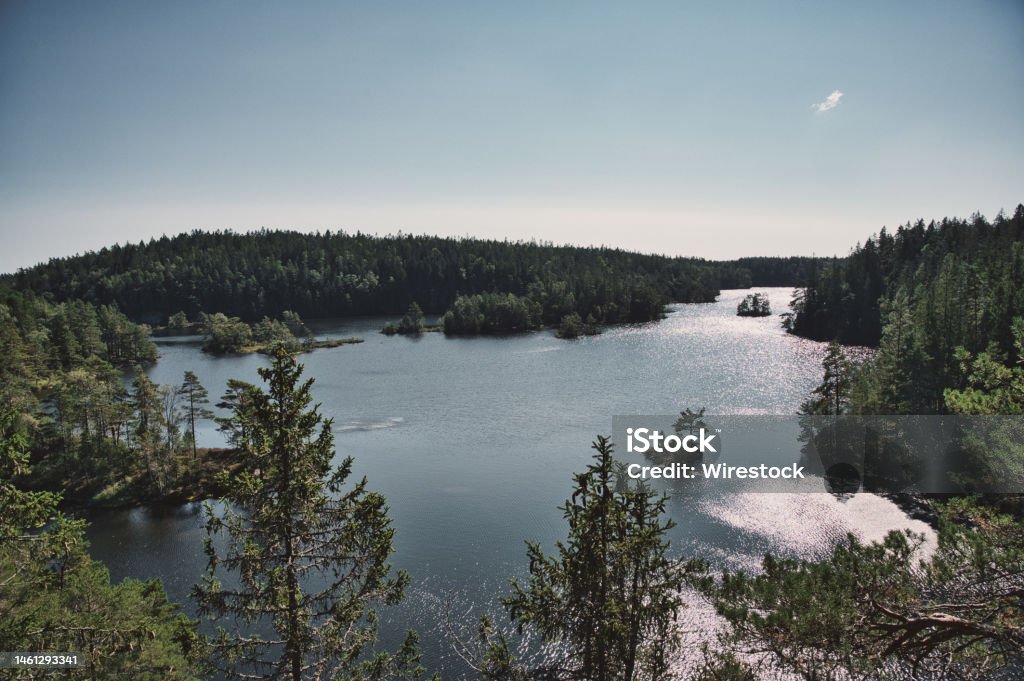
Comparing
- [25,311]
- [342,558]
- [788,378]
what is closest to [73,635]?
[342,558]

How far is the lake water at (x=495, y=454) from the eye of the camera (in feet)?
108

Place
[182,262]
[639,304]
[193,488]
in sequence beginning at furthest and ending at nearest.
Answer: [182,262] < [639,304] < [193,488]

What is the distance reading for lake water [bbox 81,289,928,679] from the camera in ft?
108

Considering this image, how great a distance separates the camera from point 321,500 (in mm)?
12109

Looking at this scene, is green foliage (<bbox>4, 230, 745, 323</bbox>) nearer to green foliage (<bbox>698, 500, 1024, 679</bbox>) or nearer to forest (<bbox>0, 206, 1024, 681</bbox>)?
forest (<bbox>0, 206, 1024, 681</bbox>)

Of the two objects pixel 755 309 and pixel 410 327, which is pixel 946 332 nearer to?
pixel 410 327

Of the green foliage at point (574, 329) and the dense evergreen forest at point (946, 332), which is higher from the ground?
the dense evergreen forest at point (946, 332)

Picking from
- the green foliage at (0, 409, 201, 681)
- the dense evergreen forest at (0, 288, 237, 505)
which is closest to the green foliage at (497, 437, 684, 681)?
the green foliage at (0, 409, 201, 681)

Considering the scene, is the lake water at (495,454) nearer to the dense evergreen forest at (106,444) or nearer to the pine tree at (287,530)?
the dense evergreen forest at (106,444)

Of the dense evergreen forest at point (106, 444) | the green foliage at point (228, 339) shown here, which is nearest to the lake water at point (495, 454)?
the dense evergreen forest at point (106, 444)

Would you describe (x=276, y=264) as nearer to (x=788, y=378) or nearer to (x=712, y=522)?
(x=788, y=378)

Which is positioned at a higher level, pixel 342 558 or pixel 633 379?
pixel 342 558

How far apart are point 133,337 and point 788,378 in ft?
368

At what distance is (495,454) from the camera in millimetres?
51562
